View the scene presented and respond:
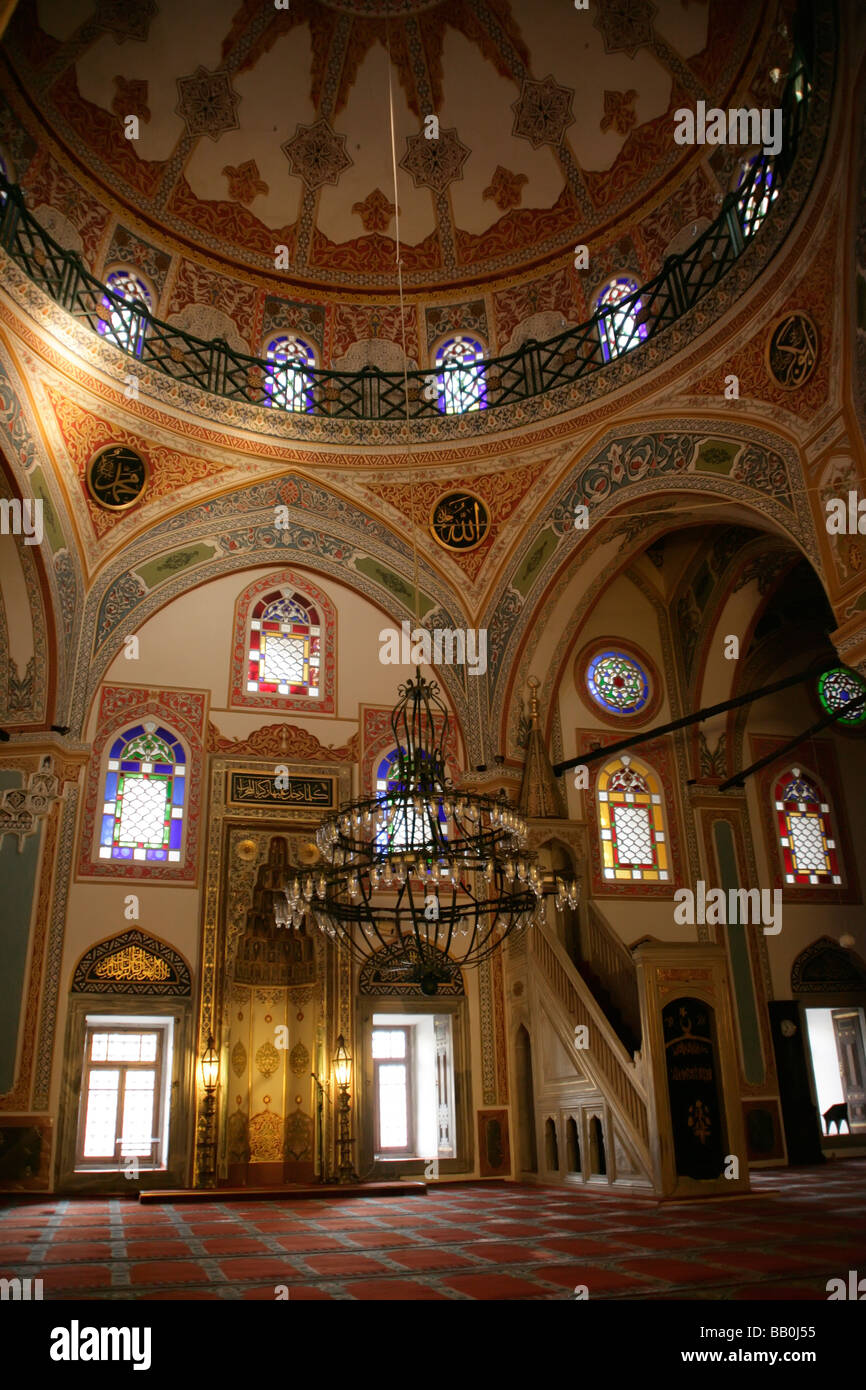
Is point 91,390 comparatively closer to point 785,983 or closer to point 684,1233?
point 684,1233

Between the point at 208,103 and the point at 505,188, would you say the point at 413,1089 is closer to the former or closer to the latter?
the point at 505,188

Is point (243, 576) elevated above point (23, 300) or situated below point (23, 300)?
below

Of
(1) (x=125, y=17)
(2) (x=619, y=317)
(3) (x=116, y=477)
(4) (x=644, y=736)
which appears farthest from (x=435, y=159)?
(4) (x=644, y=736)

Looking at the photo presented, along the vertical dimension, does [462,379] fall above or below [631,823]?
above

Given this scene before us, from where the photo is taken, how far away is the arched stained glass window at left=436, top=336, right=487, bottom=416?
42.8 ft

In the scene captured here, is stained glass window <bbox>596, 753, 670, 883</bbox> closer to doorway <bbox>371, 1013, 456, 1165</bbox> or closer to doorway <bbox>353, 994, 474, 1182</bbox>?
doorway <bbox>353, 994, 474, 1182</bbox>

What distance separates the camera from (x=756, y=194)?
10.0m

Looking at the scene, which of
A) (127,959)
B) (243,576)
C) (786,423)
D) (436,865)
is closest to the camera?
(436,865)

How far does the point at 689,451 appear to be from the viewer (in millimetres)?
11070

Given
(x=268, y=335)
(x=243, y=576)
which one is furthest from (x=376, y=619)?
(x=268, y=335)

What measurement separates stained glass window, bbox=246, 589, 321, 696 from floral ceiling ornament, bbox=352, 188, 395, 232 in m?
4.78

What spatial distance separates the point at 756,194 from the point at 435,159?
178 inches

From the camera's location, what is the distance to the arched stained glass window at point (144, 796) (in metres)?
11.3

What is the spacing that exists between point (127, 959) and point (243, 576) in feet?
15.7
